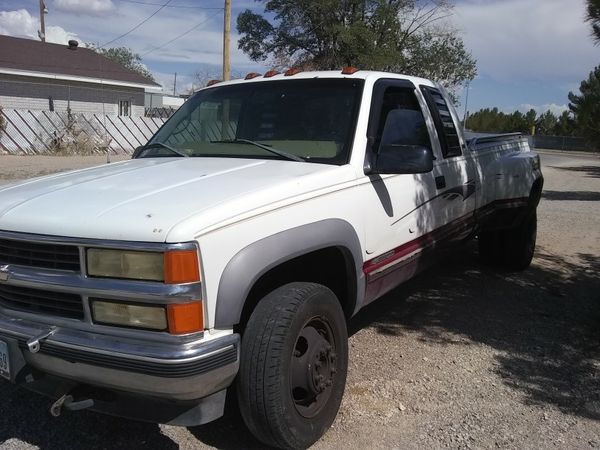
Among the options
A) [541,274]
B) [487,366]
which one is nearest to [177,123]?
[487,366]

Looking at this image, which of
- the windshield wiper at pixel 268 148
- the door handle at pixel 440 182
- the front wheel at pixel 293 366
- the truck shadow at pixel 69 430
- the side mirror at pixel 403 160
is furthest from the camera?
the door handle at pixel 440 182

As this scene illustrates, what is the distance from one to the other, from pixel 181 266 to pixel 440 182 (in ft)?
8.48

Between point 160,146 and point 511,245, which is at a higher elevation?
point 160,146

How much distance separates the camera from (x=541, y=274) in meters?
6.64

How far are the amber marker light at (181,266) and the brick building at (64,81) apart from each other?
24.0m

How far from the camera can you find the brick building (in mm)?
25344

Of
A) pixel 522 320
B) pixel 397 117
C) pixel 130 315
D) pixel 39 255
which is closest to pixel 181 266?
pixel 130 315

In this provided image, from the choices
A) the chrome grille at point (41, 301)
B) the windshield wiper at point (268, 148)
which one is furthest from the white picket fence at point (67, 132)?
the chrome grille at point (41, 301)

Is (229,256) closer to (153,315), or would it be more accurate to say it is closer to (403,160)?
(153,315)

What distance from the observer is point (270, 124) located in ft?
13.0

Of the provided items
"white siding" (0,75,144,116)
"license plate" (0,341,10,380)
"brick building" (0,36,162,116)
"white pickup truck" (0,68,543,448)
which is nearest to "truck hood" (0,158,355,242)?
"white pickup truck" (0,68,543,448)

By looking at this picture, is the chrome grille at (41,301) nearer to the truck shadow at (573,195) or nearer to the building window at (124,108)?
the truck shadow at (573,195)

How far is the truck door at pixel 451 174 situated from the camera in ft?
14.7

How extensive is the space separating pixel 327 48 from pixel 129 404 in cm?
2688
